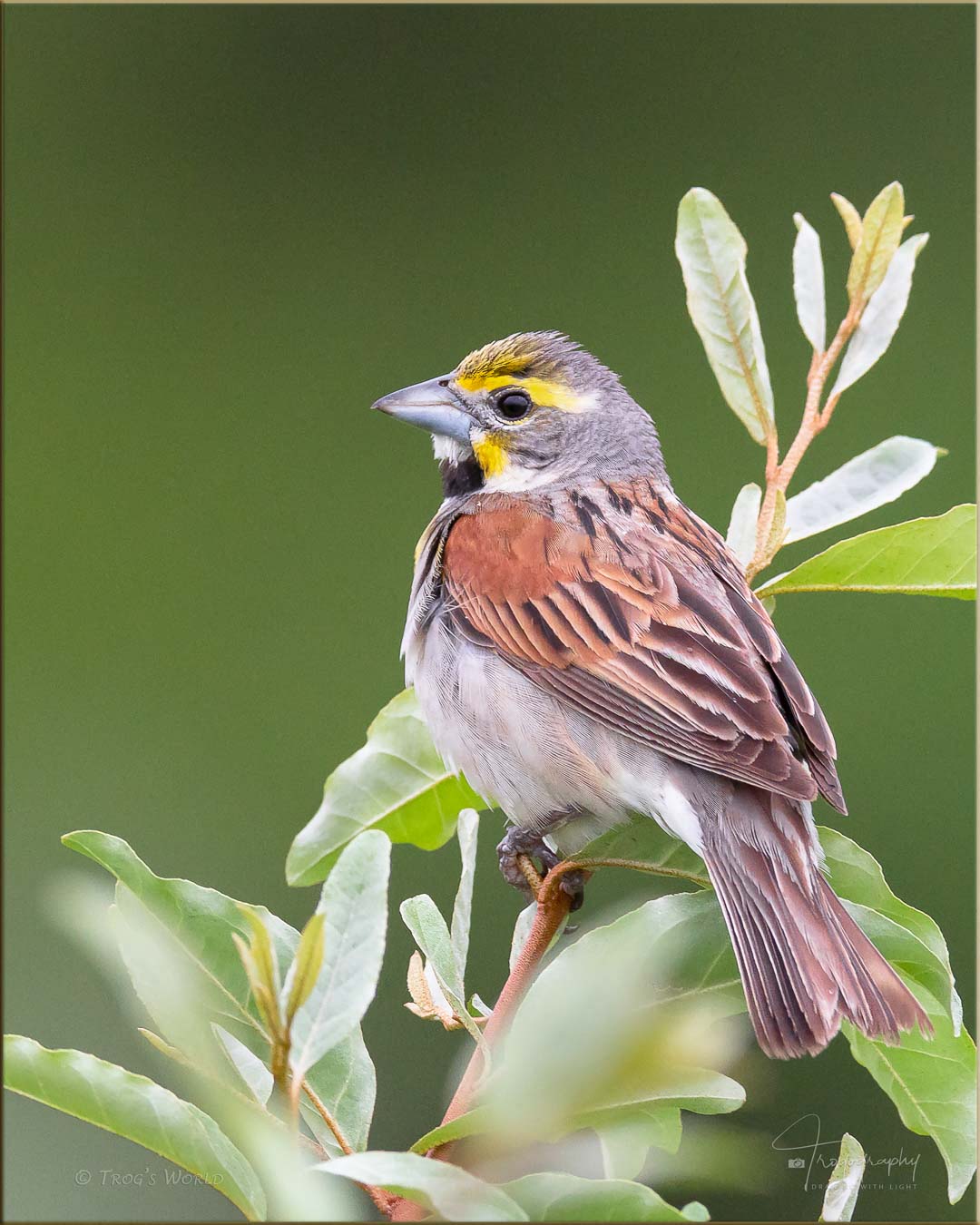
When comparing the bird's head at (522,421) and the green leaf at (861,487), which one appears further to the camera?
the bird's head at (522,421)

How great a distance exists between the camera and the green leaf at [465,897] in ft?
6.19

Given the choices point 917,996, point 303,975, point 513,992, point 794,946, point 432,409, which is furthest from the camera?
point 432,409

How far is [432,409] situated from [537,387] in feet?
0.83

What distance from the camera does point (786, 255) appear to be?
5559mm

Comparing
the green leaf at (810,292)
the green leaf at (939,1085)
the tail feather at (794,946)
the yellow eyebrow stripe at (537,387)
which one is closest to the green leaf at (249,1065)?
the tail feather at (794,946)

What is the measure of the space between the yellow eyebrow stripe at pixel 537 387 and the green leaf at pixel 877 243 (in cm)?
85

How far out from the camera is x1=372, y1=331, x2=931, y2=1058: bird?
6.72 feet

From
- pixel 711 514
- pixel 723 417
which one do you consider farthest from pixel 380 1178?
pixel 723 417

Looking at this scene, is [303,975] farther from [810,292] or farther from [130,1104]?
[810,292]

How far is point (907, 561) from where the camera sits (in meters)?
2.23

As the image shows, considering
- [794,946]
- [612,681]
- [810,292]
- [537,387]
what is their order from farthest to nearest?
1. [537,387]
2. [612,681]
3. [810,292]
4. [794,946]

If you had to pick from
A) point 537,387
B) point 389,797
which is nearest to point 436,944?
point 389,797

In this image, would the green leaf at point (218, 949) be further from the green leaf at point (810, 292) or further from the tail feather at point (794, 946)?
the green leaf at point (810, 292)

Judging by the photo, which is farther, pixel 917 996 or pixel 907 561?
pixel 907 561
